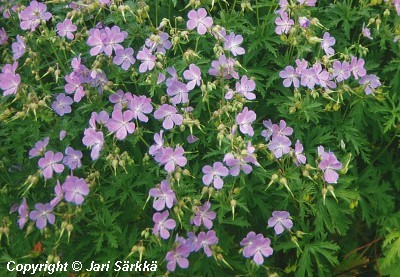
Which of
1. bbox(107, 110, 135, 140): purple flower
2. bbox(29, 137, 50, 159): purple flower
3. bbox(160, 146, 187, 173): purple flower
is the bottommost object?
bbox(29, 137, 50, 159): purple flower

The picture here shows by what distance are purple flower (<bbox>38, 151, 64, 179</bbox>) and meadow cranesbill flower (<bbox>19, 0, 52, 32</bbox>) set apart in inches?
31.8

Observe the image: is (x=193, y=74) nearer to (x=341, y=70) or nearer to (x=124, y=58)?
(x=124, y=58)

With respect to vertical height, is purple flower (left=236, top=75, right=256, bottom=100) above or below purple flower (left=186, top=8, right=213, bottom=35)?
→ below

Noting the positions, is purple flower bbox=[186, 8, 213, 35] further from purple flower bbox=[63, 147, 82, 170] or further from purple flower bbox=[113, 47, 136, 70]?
purple flower bbox=[63, 147, 82, 170]

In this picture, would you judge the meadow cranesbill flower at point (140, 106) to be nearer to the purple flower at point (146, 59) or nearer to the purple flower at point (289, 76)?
the purple flower at point (146, 59)

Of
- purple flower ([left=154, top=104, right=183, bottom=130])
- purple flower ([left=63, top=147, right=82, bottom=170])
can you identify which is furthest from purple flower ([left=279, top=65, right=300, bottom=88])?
purple flower ([left=63, top=147, right=82, bottom=170])

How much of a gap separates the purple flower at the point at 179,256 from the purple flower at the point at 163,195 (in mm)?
211

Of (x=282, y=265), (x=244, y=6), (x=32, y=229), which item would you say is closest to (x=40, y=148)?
(x=32, y=229)

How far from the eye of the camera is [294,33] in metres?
2.89

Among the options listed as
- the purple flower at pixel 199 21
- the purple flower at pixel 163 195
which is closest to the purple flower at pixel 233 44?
the purple flower at pixel 199 21

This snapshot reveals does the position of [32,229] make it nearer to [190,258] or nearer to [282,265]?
[190,258]

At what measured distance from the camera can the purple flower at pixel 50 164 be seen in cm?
256

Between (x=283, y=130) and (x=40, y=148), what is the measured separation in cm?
116

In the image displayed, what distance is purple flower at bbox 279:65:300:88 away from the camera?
2.87 meters
